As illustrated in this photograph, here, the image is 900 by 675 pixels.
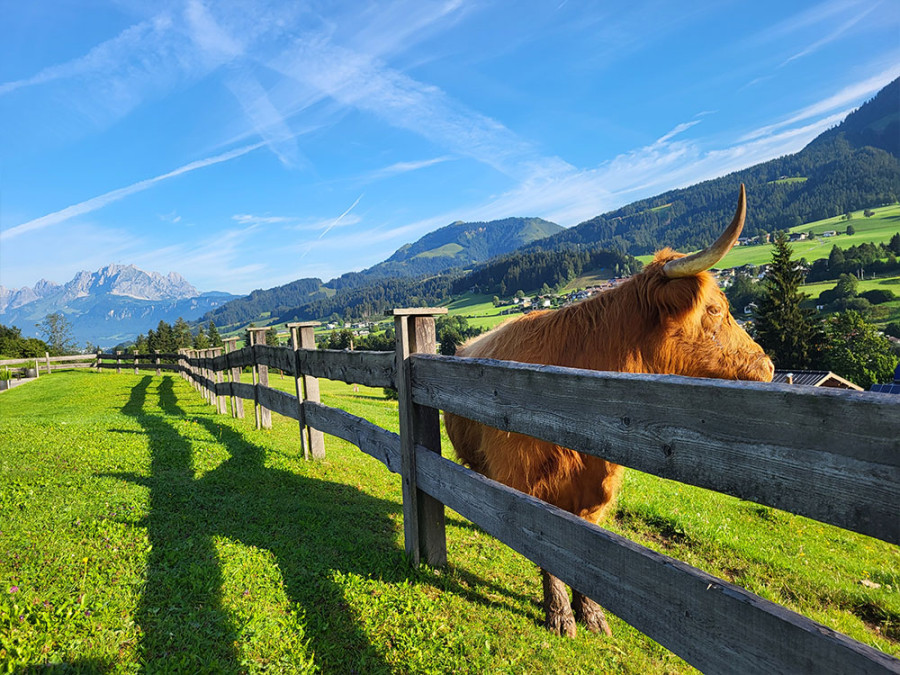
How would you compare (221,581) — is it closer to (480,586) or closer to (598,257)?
(480,586)

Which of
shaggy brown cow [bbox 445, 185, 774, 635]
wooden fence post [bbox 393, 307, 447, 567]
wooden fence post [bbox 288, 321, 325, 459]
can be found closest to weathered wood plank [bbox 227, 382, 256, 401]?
wooden fence post [bbox 288, 321, 325, 459]

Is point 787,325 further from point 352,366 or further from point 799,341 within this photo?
point 352,366

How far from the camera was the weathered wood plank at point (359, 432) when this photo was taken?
3783 millimetres

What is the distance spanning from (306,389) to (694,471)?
5.53 metres

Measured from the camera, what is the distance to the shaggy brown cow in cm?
311

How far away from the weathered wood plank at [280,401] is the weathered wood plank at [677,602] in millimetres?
4292

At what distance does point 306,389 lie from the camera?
6316mm

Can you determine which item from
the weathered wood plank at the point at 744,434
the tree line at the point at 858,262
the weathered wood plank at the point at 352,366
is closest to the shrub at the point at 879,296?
the tree line at the point at 858,262

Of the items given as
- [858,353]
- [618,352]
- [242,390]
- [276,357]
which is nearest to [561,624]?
[618,352]

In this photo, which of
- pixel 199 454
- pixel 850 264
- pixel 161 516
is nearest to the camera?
pixel 161 516

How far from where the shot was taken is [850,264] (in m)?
96.6

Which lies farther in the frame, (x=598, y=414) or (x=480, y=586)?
(x=480, y=586)

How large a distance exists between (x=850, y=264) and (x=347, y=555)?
419 feet

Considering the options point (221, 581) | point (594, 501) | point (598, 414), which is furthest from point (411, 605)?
point (598, 414)
